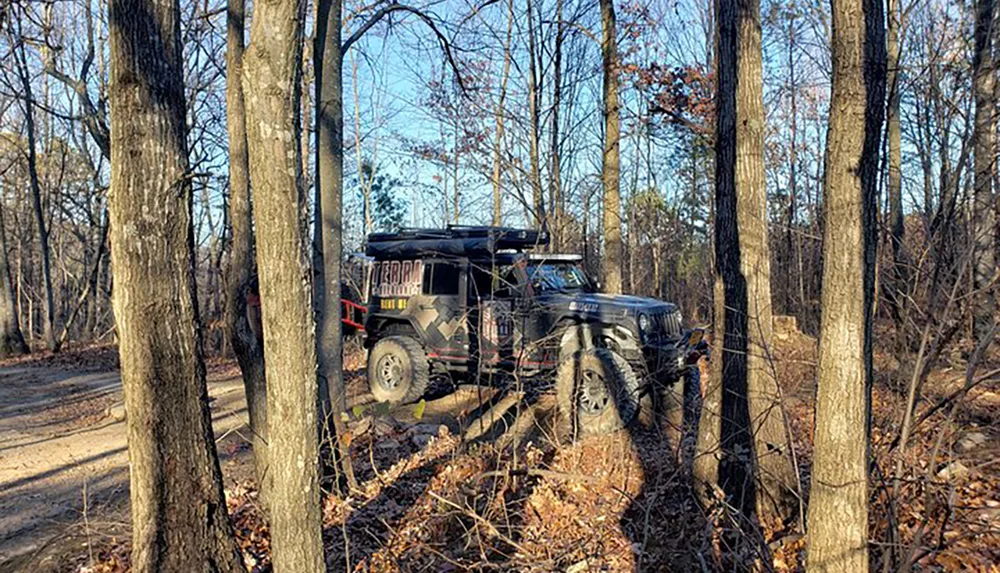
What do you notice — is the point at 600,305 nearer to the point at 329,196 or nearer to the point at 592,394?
the point at 592,394

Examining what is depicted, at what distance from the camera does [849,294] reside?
2764mm

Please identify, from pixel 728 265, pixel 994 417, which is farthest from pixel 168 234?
pixel 994 417

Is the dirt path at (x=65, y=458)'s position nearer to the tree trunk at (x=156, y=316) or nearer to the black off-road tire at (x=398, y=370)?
the tree trunk at (x=156, y=316)

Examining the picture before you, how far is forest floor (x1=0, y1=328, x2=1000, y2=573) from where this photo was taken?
13.0ft

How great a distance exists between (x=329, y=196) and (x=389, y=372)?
389cm

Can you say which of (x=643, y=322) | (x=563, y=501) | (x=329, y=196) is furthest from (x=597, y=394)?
(x=329, y=196)

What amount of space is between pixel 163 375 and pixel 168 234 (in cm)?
82

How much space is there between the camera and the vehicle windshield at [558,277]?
8.63 metres

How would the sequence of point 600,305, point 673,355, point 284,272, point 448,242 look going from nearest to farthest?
point 284,272 → point 673,355 → point 600,305 → point 448,242

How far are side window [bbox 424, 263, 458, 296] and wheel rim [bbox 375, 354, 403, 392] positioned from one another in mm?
1085

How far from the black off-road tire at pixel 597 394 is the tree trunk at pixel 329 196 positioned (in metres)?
2.56

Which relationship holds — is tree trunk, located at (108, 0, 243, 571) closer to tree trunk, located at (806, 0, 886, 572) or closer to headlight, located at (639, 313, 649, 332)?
tree trunk, located at (806, 0, 886, 572)

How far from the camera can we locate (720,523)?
5148mm

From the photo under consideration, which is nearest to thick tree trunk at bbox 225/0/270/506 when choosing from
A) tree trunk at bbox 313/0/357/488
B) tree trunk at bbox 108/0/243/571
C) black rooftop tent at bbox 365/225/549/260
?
tree trunk at bbox 313/0/357/488
